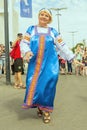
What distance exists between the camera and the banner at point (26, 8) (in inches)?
653

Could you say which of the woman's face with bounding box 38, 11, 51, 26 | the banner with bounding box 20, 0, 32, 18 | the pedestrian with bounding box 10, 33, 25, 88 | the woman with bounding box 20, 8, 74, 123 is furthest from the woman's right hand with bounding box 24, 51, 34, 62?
the banner with bounding box 20, 0, 32, 18

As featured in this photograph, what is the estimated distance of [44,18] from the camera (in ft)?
23.6

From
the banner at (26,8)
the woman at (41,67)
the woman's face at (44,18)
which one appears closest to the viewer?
the woman at (41,67)

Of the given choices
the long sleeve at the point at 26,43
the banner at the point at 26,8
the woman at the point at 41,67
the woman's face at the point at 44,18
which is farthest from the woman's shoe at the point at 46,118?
the banner at the point at 26,8

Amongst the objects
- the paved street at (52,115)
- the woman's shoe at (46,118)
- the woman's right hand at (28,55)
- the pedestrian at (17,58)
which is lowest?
the paved street at (52,115)

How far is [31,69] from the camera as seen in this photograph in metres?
7.12

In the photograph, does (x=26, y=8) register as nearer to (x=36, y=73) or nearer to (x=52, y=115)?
(x=52, y=115)

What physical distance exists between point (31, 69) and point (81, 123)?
118 cm

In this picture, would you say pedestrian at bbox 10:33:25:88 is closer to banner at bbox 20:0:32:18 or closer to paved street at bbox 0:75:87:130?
paved street at bbox 0:75:87:130

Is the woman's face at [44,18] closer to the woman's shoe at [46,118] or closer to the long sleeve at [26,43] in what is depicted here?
the long sleeve at [26,43]

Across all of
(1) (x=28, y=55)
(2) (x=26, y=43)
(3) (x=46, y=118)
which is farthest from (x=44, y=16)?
(3) (x=46, y=118)

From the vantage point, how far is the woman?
23.1 ft

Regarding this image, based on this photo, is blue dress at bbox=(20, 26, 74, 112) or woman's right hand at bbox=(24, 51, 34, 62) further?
blue dress at bbox=(20, 26, 74, 112)

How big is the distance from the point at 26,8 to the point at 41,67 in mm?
10142
